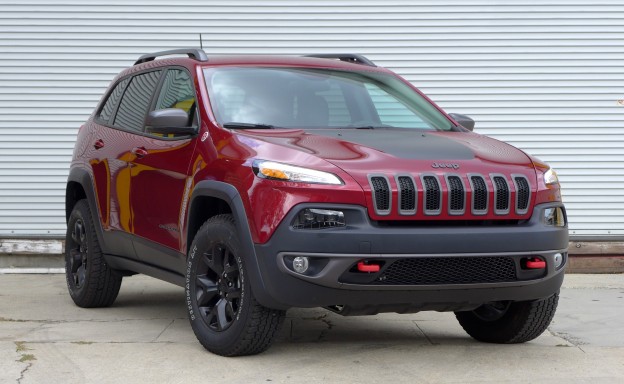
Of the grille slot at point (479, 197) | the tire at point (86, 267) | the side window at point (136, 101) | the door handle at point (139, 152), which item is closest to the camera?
the grille slot at point (479, 197)

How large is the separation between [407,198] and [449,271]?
1.39 feet

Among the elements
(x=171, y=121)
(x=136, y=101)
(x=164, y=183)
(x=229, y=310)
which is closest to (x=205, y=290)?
(x=229, y=310)

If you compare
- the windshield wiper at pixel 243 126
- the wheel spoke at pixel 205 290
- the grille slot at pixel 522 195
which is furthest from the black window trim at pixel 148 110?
the grille slot at pixel 522 195

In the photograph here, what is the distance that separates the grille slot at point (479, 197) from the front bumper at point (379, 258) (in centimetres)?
9

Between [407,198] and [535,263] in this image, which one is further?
[535,263]

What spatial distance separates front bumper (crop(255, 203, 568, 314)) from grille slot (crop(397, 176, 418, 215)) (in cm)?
9

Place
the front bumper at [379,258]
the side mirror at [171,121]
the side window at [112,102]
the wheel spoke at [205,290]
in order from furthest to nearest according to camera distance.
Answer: the side window at [112,102] < the side mirror at [171,121] < the wheel spoke at [205,290] < the front bumper at [379,258]

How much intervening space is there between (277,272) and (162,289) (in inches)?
166

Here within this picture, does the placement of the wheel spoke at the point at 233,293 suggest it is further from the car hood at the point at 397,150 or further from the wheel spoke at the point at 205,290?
the car hood at the point at 397,150

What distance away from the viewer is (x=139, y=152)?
7289mm

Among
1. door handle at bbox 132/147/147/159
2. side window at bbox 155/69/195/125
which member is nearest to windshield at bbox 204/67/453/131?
side window at bbox 155/69/195/125

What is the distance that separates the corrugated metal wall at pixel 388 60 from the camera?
11.2 m

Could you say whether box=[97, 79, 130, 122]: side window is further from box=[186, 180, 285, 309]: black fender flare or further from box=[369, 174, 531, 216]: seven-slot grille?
box=[369, 174, 531, 216]: seven-slot grille

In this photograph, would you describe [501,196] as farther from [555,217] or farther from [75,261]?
[75,261]
